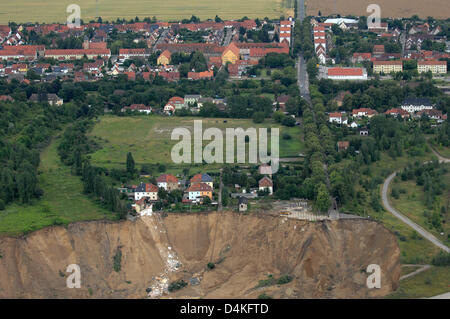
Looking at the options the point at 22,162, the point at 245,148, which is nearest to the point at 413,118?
the point at 245,148

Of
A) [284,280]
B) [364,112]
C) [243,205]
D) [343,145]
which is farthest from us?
[364,112]

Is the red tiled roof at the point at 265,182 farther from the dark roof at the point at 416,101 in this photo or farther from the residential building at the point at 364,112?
the dark roof at the point at 416,101

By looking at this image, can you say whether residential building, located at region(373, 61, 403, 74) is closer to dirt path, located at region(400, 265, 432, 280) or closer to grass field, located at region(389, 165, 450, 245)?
grass field, located at region(389, 165, 450, 245)

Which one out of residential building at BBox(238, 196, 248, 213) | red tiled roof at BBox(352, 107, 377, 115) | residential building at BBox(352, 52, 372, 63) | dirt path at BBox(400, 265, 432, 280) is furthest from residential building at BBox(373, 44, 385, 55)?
dirt path at BBox(400, 265, 432, 280)

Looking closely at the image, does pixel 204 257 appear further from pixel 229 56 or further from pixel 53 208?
pixel 229 56

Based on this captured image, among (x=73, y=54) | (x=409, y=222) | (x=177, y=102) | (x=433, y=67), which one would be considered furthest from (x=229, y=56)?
(x=409, y=222)

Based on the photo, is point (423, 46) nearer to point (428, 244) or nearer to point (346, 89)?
point (346, 89)
